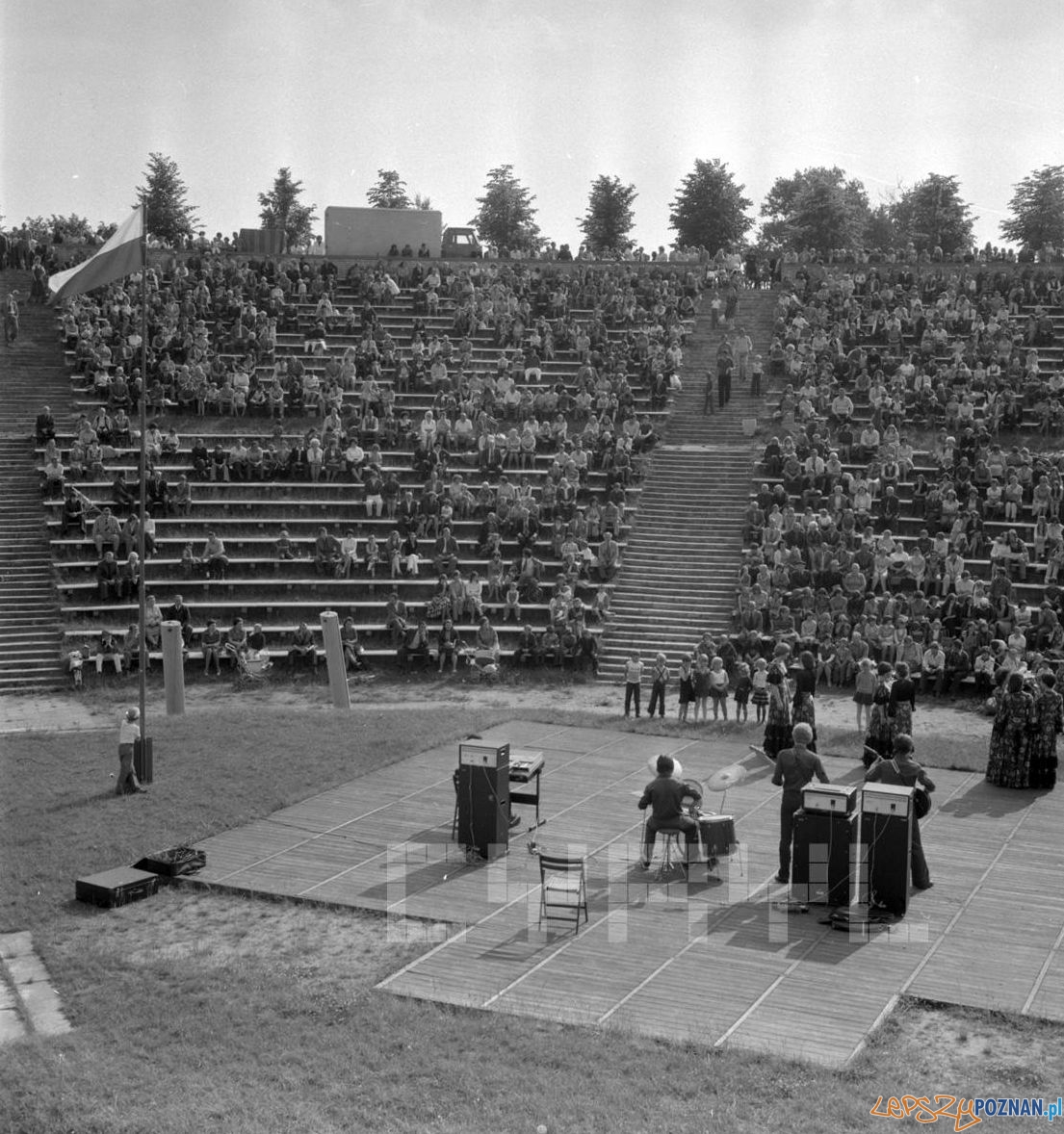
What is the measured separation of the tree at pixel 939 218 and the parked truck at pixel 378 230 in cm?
3020

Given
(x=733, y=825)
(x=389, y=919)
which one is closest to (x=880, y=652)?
(x=733, y=825)

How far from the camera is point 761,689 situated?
2664 centimetres

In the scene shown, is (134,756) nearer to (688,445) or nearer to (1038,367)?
(688,445)

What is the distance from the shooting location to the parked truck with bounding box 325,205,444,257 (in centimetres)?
5438

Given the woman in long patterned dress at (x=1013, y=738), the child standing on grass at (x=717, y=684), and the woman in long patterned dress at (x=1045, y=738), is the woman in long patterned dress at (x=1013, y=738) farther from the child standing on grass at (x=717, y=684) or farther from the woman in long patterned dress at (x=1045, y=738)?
the child standing on grass at (x=717, y=684)

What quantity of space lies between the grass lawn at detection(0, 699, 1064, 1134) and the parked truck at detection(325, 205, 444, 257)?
39396 millimetres

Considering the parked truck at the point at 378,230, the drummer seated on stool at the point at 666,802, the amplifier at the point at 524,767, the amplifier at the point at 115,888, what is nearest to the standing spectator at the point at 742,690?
the amplifier at the point at 524,767

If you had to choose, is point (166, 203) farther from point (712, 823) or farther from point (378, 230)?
point (712, 823)

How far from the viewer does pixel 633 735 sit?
989 inches

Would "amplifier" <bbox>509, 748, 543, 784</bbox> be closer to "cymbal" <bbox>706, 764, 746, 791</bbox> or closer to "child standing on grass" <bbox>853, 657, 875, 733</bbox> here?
"cymbal" <bbox>706, 764, 746, 791</bbox>

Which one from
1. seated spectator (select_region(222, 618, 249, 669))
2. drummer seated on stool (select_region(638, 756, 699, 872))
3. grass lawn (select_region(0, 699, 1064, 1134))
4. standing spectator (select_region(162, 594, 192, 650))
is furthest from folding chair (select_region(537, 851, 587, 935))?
standing spectator (select_region(162, 594, 192, 650))

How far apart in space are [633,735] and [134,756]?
26.8 ft

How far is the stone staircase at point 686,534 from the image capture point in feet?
105

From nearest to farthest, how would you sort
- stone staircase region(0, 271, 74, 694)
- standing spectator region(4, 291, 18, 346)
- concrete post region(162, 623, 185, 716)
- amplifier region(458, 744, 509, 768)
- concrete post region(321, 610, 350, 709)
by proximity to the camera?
amplifier region(458, 744, 509, 768) → concrete post region(162, 623, 185, 716) → concrete post region(321, 610, 350, 709) → stone staircase region(0, 271, 74, 694) → standing spectator region(4, 291, 18, 346)
